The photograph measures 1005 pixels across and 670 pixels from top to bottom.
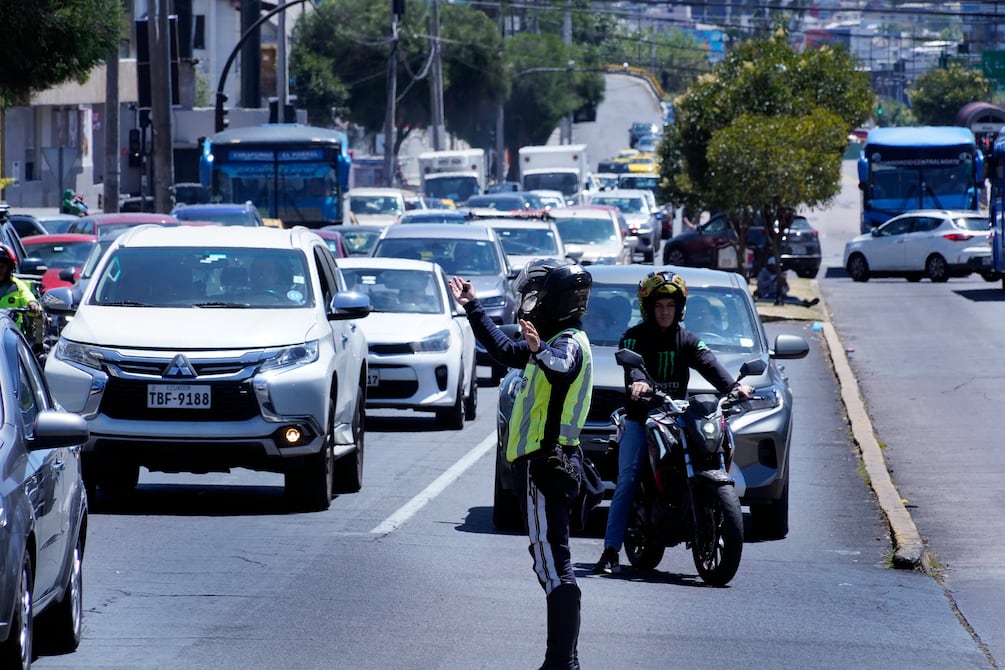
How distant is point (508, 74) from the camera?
293ft

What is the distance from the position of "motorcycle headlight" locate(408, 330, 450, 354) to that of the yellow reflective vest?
10356 millimetres

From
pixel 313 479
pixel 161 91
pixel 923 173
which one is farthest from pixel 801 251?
pixel 313 479

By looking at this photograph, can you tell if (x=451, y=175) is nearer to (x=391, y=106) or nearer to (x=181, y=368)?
(x=391, y=106)

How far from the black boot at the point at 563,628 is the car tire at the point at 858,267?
38.1 m

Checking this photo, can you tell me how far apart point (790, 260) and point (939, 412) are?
25245 mm

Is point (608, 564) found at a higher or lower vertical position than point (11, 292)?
lower

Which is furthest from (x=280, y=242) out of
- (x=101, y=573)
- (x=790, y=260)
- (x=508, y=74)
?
(x=508, y=74)

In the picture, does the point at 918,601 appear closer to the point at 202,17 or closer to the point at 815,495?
the point at 815,495

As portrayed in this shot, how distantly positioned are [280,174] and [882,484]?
88.6ft

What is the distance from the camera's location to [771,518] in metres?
11.4

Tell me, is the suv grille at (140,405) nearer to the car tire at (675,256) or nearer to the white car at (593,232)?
the white car at (593,232)

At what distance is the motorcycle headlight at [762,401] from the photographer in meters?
11.4

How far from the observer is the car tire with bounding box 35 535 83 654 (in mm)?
7445

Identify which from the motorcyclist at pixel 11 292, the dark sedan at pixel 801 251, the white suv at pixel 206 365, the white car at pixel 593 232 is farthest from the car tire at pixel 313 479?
the dark sedan at pixel 801 251
